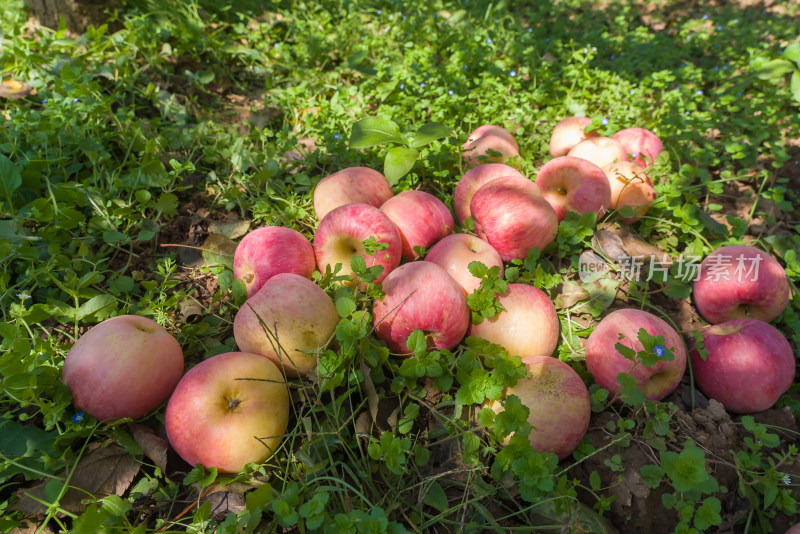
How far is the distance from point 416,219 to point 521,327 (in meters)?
0.71

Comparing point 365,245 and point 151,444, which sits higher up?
point 365,245

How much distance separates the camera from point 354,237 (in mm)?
2037

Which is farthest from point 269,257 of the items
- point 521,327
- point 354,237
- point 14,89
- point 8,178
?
point 14,89

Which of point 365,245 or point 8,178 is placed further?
point 8,178

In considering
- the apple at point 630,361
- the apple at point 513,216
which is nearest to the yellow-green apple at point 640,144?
the apple at point 513,216

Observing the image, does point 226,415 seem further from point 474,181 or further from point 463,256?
point 474,181

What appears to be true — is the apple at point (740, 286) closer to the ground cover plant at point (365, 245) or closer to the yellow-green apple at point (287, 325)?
the ground cover plant at point (365, 245)

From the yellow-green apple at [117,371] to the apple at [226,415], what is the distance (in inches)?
7.0

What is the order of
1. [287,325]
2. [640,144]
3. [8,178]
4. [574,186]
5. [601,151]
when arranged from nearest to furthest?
[287,325] → [8,178] → [574,186] → [601,151] → [640,144]

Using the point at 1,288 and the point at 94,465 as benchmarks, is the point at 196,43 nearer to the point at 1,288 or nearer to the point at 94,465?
the point at 1,288

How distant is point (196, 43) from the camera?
3.77 meters

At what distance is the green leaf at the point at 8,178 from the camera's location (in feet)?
7.57

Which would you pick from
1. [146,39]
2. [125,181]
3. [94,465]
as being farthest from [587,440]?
[146,39]

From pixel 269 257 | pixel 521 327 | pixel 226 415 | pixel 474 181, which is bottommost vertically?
pixel 226 415
